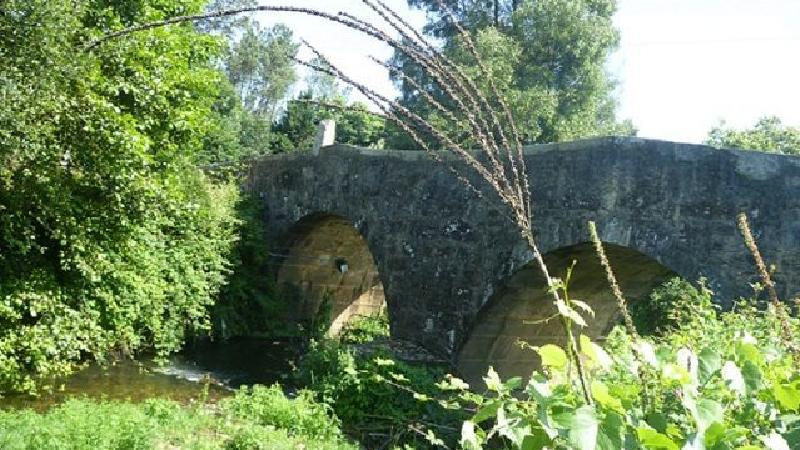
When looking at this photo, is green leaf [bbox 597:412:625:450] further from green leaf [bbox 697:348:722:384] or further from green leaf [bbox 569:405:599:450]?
green leaf [bbox 697:348:722:384]

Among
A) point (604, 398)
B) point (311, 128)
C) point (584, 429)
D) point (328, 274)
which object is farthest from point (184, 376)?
point (311, 128)

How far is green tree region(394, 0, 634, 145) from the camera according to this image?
1805 centimetres

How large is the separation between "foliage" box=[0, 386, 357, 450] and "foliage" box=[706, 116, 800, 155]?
56.9 ft

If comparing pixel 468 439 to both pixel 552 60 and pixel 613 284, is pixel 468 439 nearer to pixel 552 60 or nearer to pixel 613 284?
pixel 613 284

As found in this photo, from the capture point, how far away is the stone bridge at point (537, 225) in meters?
6.88

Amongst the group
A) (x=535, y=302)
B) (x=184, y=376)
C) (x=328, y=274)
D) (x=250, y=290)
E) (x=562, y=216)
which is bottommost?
(x=184, y=376)

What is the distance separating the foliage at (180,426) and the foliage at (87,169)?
69.2 inches

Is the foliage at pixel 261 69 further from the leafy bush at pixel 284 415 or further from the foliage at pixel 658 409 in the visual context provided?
the foliage at pixel 658 409

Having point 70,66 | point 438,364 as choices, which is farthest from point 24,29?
point 438,364

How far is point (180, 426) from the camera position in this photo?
22.0 ft

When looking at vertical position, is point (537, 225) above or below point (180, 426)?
above

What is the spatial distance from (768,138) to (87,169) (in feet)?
64.0

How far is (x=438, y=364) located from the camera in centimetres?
962

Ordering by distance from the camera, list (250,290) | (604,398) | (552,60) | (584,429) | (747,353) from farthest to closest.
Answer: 1. (552,60)
2. (250,290)
3. (747,353)
4. (604,398)
5. (584,429)
